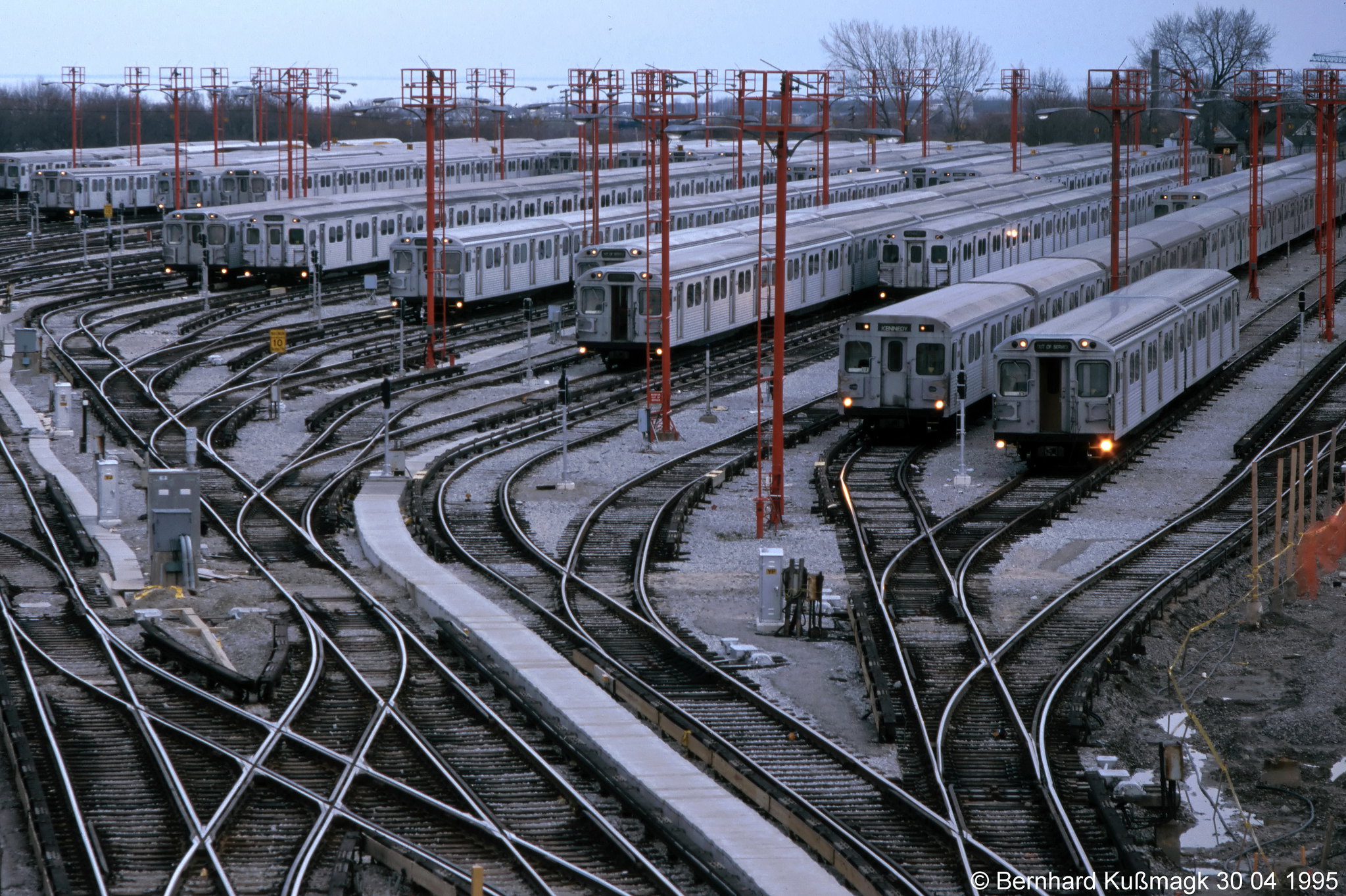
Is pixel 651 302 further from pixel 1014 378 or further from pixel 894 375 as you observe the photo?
pixel 1014 378

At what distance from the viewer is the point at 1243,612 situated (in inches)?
875

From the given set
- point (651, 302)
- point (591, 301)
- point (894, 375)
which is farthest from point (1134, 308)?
point (591, 301)

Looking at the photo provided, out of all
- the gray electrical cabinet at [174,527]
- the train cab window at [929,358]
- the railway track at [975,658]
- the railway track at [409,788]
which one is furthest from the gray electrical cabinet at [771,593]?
the train cab window at [929,358]

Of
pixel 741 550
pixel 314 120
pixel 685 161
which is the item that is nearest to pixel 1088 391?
pixel 741 550

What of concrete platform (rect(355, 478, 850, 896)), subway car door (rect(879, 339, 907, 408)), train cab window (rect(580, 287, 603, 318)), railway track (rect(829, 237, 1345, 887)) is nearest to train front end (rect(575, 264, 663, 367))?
train cab window (rect(580, 287, 603, 318))

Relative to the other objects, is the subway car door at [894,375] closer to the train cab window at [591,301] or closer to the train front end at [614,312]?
the train front end at [614,312]

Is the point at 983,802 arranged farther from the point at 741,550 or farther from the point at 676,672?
the point at 741,550

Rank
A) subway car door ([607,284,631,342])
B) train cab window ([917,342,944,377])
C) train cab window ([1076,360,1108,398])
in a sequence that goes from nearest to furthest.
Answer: train cab window ([1076,360,1108,398]), train cab window ([917,342,944,377]), subway car door ([607,284,631,342])

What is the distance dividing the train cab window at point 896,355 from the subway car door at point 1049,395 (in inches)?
123

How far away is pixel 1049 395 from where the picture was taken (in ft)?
100

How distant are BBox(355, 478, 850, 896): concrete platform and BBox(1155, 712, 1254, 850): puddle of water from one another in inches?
130

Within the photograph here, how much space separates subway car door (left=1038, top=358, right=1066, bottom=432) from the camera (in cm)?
3044

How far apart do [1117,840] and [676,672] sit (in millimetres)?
6404

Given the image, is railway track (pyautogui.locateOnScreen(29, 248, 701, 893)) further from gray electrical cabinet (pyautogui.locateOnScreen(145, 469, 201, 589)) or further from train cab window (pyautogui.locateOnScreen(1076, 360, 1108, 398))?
train cab window (pyautogui.locateOnScreen(1076, 360, 1108, 398))
